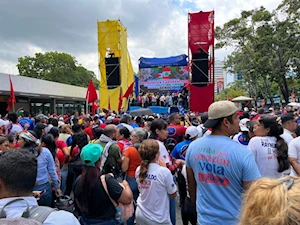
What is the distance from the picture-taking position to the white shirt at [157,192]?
2938 millimetres

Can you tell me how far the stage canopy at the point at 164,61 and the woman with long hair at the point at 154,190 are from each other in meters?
20.2

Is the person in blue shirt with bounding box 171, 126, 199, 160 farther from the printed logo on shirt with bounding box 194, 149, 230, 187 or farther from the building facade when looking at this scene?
the building facade

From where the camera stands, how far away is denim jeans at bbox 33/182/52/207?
362cm

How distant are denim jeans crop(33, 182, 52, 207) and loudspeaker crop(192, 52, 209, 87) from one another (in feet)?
34.7

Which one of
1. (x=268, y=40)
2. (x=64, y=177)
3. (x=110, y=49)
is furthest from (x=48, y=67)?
(x=64, y=177)

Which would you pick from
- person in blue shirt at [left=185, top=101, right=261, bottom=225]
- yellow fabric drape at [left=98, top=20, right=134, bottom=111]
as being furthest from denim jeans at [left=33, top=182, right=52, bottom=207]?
yellow fabric drape at [left=98, top=20, right=134, bottom=111]

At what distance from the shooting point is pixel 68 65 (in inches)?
1681

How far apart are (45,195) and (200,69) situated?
35.3 feet

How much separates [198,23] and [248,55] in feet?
32.6

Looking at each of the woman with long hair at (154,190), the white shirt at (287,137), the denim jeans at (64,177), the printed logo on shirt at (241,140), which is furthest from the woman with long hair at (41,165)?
the white shirt at (287,137)

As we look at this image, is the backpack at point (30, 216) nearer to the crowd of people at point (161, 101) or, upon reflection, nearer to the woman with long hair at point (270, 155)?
the woman with long hair at point (270, 155)

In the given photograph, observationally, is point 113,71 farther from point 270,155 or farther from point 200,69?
point 270,155

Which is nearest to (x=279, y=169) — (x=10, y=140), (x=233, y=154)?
(x=233, y=154)

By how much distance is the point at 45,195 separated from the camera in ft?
12.0
